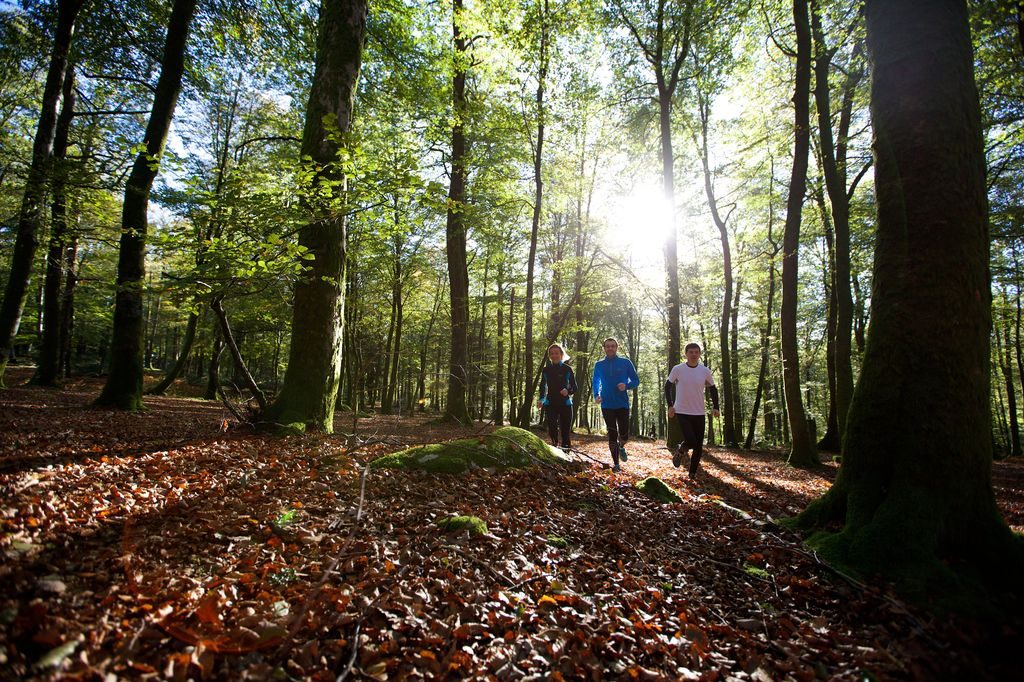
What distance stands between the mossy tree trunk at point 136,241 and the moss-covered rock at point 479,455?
24.1 feet

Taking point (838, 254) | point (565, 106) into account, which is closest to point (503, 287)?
point (565, 106)

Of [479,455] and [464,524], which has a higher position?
[479,455]

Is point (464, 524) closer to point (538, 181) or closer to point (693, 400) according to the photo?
point (693, 400)

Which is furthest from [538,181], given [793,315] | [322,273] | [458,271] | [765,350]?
[765,350]

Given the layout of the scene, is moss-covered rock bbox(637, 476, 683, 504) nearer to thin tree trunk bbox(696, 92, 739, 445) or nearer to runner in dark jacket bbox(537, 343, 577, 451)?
runner in dark jacket bbox(537, 343, 577, 451)

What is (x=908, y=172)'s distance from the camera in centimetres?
381

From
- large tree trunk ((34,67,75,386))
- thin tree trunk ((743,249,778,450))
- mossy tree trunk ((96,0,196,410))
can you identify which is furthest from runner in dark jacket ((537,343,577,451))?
thin tree trunk ((743,249,778,450))

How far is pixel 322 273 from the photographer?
7.00m

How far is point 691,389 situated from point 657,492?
230 cm

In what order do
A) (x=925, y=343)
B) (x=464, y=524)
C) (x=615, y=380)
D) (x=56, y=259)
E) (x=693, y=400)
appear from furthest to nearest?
(x=56, y=259) → (x=615, y=380) → (x=693, y=400) → (x=464, y=524) → (x=925, y=343)

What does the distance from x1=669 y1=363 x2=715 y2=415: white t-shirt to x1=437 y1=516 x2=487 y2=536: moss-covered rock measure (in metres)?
4.78

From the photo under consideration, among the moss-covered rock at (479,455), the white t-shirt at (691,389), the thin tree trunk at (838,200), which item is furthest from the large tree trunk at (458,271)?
the thin tree trunk at (838,200)

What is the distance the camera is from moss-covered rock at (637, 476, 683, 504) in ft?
18.5

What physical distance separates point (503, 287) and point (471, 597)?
23.7 meters
